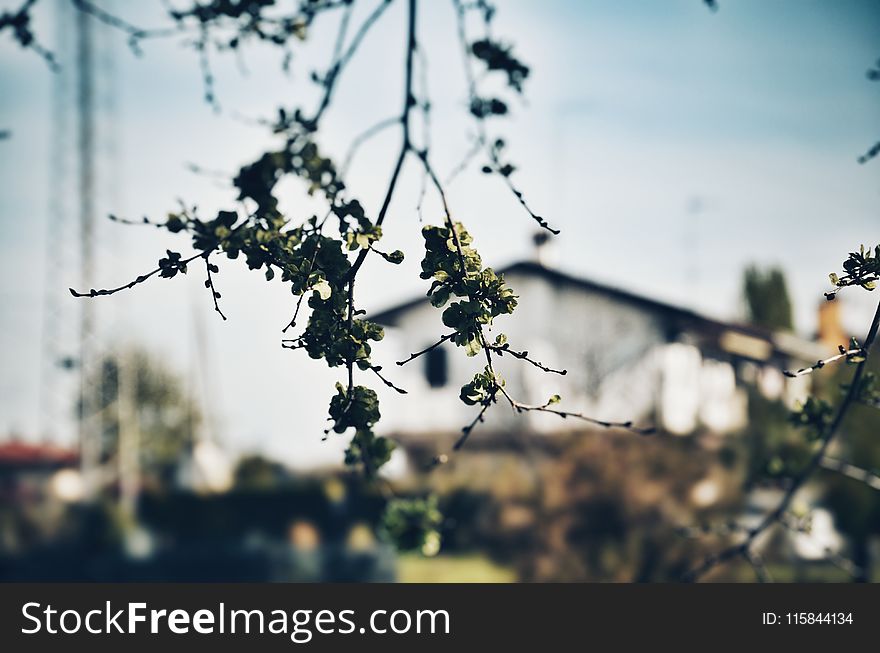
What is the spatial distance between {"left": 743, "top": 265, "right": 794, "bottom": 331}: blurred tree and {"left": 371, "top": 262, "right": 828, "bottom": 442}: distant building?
256 inches

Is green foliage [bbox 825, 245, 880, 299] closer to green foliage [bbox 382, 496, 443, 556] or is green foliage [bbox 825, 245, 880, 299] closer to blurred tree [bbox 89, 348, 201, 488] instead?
green foliage [bbox 382, 496, 443, 556]

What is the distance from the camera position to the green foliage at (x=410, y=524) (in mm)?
3207

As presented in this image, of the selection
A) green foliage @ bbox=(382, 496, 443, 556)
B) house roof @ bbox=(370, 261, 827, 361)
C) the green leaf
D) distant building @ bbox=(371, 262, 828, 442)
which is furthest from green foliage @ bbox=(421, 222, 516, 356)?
house roof @ bbox=(370, 261, 827, 361)

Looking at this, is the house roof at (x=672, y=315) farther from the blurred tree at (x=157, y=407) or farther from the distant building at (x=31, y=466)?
the blurred tree at (x=157, y=407)

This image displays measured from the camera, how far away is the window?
1933cm

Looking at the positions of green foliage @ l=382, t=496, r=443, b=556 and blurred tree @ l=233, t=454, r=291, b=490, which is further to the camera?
blurred tree @ l=233, t=454, r=291, b=490

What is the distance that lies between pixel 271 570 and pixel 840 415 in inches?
535

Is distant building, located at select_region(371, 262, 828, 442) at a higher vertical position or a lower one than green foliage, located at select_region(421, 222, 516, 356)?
higher

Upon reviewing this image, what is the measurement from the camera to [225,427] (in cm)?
3081

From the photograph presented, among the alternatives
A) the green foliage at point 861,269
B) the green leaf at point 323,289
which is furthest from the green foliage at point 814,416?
the green leaf at point 323,289

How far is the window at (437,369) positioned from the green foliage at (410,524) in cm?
1597

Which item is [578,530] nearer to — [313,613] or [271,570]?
[271,570]

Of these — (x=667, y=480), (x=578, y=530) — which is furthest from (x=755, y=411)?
(x=578, y=530)

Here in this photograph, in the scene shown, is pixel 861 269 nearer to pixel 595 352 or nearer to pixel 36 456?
pixel 595 352
